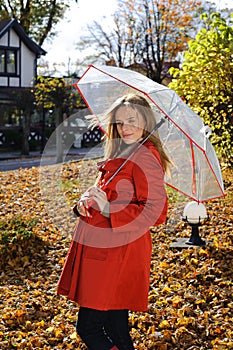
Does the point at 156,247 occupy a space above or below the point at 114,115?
below

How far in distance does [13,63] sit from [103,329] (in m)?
27.3

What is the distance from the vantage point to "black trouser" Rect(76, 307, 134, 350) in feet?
10.1

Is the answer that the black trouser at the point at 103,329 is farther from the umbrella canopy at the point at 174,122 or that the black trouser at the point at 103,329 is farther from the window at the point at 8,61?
the window at the point at 8,61

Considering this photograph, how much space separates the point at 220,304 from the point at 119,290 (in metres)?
1.97

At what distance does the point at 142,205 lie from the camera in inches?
119

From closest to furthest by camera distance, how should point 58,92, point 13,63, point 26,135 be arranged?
1. point 58,92
2. point 26,135
3. point 13,63

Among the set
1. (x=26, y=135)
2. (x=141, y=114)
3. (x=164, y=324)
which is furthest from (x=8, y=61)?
(x=141, y=114)

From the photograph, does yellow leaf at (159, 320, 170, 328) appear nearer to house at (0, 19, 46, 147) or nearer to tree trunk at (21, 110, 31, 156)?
tree trunk at (21, 110, 31, 156)

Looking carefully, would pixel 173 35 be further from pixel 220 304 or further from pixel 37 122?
pixel 220 304

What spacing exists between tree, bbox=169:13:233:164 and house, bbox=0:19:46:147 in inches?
789

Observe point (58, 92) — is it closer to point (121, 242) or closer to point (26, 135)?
point (26, 135)

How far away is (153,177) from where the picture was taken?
9.98ft

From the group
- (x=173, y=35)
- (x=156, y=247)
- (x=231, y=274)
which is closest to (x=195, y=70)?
(x=156, y=247)

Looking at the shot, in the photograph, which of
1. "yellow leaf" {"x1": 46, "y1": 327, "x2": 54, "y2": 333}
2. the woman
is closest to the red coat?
the woman
